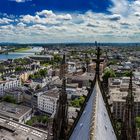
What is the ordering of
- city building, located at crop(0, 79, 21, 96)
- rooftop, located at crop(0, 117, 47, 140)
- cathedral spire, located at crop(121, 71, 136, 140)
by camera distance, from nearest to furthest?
cathedral spire, located at crop(121, 71, 136, 140) < rooftop, located at crop(0, 117, 47, 140) < city building, located at crop(0, 79, 21, 96)

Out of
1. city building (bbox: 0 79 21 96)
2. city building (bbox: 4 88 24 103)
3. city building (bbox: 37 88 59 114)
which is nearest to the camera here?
city building (bbox: 37 88 59 114)

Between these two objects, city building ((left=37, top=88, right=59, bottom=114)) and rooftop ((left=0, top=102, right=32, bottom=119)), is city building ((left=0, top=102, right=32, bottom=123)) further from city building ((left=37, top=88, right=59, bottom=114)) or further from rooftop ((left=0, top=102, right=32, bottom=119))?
city building ((left=37, top=88, right=59, bottom=114))

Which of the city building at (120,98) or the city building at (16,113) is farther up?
the city building at (120,98)

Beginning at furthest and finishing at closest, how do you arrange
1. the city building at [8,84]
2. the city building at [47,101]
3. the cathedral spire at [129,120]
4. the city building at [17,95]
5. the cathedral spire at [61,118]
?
the city building at [8,84] < the city building at [17,95] < the city building at [47,101] < the cathedral spire at [129,120] < the cathedral spire at [61,118]

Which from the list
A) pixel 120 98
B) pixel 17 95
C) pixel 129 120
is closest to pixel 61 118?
pixel 129 120

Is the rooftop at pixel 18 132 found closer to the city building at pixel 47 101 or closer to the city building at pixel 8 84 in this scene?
the city building at pixel 47 101

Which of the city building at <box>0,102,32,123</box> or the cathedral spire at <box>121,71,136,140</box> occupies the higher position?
the cathedral spire at <box>121,71,136,140</box>

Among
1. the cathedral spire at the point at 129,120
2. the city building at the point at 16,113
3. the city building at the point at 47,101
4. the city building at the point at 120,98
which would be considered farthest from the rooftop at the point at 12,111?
the cathedral spire at the point at 129,120

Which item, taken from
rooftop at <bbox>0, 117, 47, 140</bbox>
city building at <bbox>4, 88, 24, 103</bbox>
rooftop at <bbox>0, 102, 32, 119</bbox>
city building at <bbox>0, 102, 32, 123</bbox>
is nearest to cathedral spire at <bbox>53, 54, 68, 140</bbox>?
rooftop at <bbox>0, 117, 47, 140</bbox>

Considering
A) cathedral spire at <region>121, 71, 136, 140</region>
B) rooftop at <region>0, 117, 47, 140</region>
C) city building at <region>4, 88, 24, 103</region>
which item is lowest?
city building at <region>4, 88, 24, 103</region>
